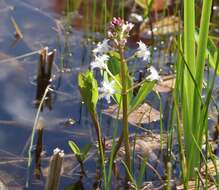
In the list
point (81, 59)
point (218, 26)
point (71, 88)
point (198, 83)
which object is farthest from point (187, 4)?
point (218, 26)

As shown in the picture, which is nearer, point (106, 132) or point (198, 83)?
point (198, 83)

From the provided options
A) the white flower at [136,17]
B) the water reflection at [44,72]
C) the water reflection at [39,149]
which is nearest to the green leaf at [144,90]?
the water reflection at [39,149]

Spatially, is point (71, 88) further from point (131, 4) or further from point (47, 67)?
point (131, 4)

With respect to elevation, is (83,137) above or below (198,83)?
below

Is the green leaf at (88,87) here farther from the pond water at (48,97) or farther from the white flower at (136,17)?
the white flower at (136,17)

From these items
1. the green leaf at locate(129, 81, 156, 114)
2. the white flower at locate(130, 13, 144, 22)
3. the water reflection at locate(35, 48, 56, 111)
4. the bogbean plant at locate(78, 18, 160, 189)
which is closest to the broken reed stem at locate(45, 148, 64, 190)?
the bogbean plant at locate(78, 18, 160, 189)
